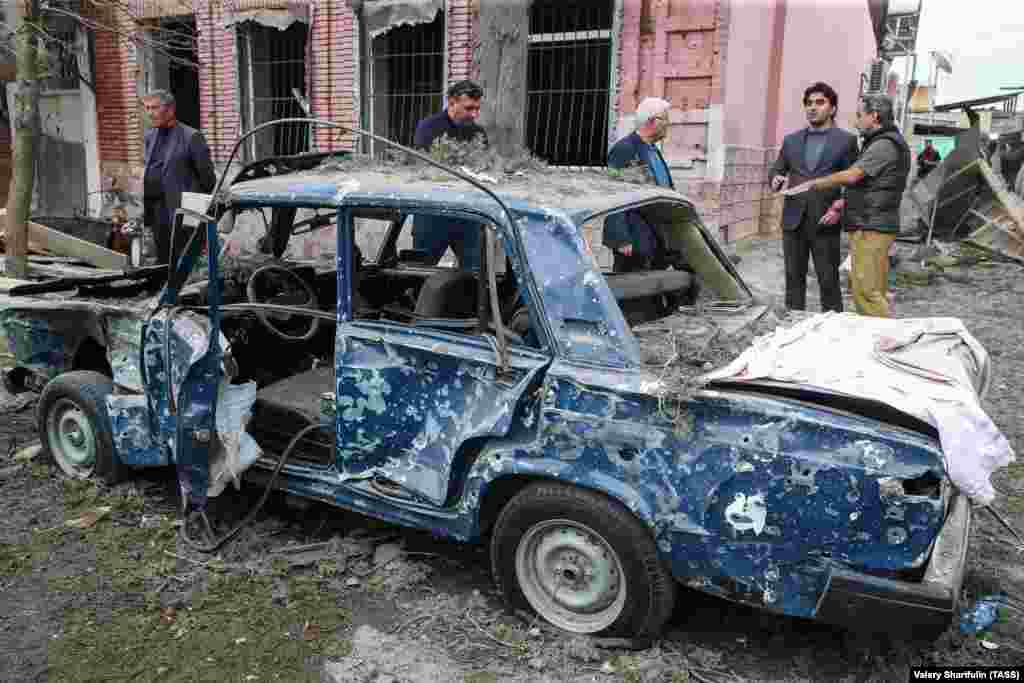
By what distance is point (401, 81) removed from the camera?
12.1m

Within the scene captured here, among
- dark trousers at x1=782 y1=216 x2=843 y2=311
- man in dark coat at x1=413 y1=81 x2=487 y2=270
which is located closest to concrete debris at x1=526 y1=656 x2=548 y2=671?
man in dark coat at x1=413 y1=81 x2=487 y2=270

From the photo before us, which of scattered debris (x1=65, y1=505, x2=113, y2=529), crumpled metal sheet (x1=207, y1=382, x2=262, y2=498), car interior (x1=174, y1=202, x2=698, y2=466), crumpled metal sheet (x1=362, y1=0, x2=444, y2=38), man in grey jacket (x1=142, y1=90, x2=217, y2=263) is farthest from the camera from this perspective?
crumpled metal sheet (x1=362, y1=0, x2=444, y2=38)

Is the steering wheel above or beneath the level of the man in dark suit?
beneath

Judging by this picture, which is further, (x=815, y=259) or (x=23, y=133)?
(x=23, y=133)

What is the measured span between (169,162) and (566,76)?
21.3ft

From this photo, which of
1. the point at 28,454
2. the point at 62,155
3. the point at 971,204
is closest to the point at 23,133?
the point at 28,454

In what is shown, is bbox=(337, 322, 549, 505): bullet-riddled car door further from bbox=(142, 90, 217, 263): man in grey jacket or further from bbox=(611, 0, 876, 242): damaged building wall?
bbox=(611, 0, 876, 242): damaged building wall

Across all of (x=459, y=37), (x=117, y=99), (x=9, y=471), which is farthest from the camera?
(x=117, y=99)

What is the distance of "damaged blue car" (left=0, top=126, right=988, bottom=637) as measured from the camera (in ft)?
8.00

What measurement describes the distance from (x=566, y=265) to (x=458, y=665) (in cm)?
145

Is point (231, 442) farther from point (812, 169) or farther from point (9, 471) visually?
point (812, 169)

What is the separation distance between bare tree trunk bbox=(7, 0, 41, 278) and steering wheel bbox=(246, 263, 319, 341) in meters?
4.03

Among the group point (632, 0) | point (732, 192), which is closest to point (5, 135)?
point (632, 0)

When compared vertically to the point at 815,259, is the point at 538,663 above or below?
below
